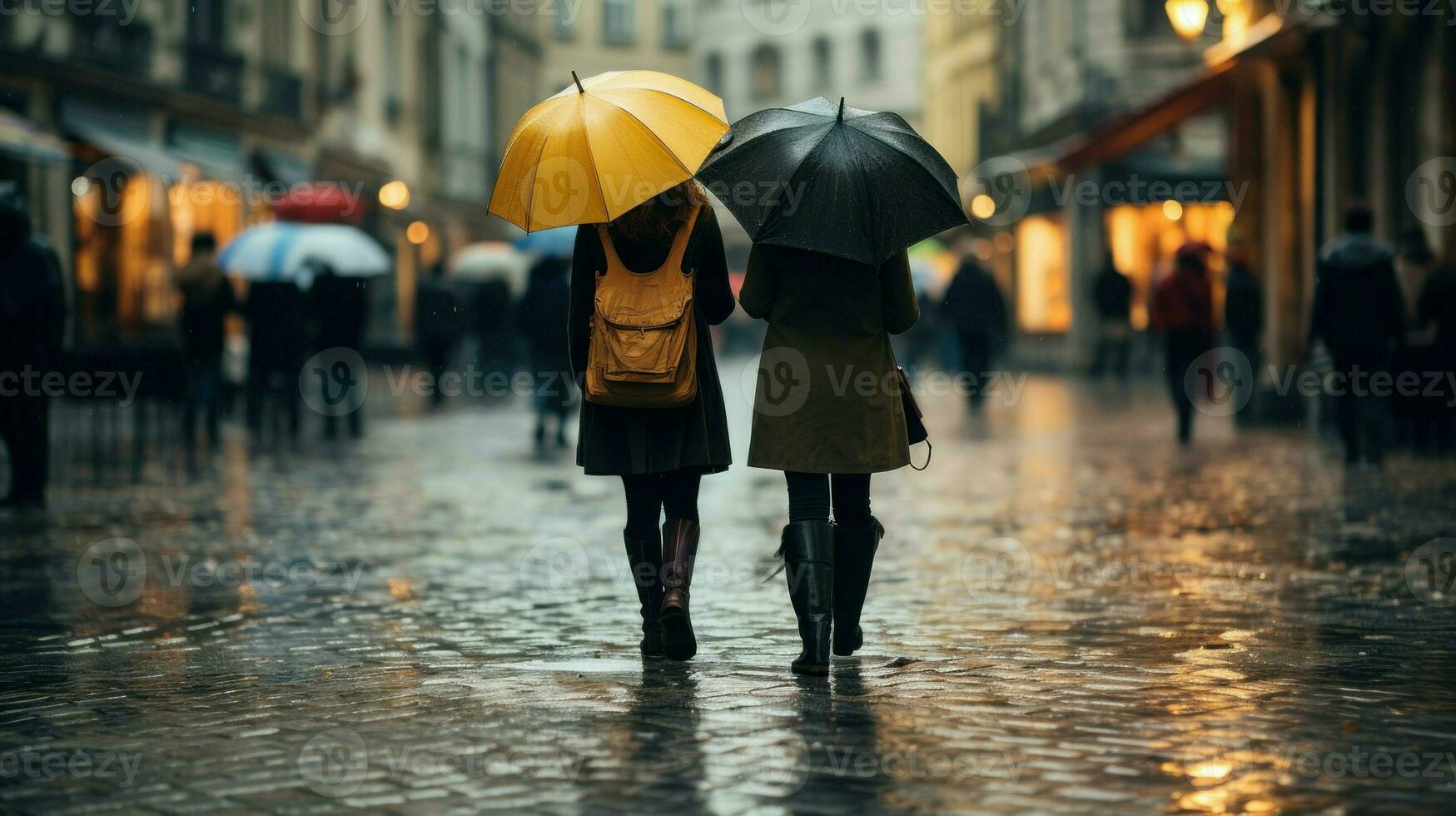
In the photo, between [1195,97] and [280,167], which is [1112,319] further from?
[280,167]

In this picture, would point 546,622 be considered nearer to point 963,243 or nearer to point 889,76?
point 963,243

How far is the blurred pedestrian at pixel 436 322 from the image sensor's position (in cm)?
2589

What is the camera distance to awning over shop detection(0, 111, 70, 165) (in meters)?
16.8

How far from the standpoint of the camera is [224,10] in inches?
1244

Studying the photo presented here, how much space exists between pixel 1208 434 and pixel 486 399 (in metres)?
11.5

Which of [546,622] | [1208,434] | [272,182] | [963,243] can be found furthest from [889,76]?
[546,622]

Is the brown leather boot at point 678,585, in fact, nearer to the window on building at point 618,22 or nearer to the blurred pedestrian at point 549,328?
the blurred pedestrian at point 549,328

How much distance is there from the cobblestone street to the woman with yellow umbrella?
480 millimetres

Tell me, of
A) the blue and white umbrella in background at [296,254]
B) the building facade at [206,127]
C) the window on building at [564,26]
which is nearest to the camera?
the blue and white umbrella in background at [296,254]

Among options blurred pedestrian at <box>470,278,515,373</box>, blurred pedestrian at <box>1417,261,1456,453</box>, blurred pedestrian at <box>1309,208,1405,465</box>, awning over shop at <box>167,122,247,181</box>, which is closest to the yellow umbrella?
blurred pedestrian at <box>1309,208,1405,465</box>

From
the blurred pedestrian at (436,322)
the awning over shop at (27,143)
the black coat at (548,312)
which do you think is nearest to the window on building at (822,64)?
the blurred pedestrian at (436,322)

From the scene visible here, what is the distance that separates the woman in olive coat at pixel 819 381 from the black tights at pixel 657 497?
32cm

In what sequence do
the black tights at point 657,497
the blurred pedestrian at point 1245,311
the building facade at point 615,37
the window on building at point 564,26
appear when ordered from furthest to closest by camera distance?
the window on building at point 564,26
the building facade at point 615,37
the blurred pedestrian at point 1245,311
the black tights at point 657,497

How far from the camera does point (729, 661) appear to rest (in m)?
6.70
